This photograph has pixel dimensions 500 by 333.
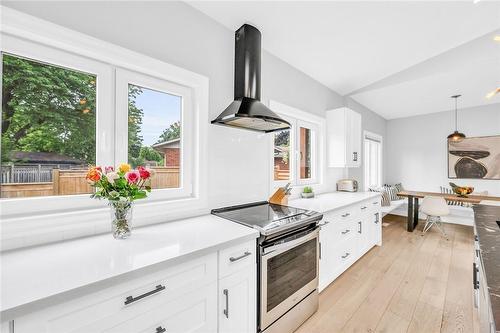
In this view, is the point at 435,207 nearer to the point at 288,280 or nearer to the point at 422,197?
the point at 422,197

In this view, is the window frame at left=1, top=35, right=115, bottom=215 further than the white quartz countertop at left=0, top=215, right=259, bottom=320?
Yes

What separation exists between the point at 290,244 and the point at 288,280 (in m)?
0.29

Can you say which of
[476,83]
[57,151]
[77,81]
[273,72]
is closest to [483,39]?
[476,83]

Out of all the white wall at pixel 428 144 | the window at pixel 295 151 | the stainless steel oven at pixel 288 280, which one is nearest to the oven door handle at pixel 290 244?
the stainless steel oven at pixel 288 280

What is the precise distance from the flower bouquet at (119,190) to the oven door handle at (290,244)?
867 mm

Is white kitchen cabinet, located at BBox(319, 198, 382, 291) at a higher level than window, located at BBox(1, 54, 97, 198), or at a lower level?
lower

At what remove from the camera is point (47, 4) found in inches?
47.5

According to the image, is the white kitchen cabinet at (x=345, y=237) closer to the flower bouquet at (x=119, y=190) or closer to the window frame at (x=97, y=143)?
the window frame at (x=97, y=143)

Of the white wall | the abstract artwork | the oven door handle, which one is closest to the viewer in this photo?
the oven door handle

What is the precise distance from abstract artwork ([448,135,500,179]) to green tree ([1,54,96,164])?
661 centimetres

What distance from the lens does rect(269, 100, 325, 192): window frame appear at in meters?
2.64

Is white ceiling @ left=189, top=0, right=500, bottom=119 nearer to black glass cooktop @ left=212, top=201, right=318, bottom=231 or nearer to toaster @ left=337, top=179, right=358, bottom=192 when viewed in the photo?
toaster @ left=337, top=179, right=358, bottom=192

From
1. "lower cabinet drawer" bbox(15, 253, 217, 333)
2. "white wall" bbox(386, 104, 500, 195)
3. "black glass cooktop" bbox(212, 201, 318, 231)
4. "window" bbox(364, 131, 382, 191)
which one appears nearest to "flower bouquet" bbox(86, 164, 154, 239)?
"lower cabinet drawer" bbox(15, 253, 217, 333)

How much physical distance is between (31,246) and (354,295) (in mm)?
2565
